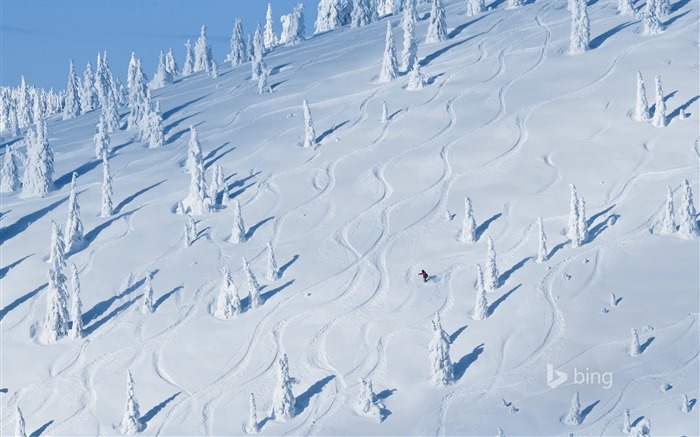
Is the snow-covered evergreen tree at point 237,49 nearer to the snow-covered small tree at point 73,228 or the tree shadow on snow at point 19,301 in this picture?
the snow-covered small tree at point 73,228

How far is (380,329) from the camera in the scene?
4322 centimetres

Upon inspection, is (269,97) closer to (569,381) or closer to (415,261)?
(415,261)

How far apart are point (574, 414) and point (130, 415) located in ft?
50.1

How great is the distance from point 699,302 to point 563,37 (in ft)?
118

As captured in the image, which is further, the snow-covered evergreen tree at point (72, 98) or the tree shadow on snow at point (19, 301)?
the snow-covered evergreen tree at point (72, 98)

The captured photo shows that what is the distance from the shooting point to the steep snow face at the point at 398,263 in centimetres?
3903

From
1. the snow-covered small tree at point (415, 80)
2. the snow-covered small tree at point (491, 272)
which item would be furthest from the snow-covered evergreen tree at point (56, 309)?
the snow-covered small tree at point (415, 80)

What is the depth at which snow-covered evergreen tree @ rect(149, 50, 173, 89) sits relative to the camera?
328 feet

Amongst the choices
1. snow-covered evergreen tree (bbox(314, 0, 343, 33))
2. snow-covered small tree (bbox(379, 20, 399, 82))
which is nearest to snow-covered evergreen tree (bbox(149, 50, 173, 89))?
snow-covered evergreen tree (bbox(314, 0, 343, 33))

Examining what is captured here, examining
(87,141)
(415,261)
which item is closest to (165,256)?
(415,261)

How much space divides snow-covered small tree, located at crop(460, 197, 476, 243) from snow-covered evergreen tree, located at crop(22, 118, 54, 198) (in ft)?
81.8

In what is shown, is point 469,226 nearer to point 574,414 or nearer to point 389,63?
point 574,414

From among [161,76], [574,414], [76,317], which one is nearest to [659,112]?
[574,414]

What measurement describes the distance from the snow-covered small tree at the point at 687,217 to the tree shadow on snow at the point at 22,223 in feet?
102
